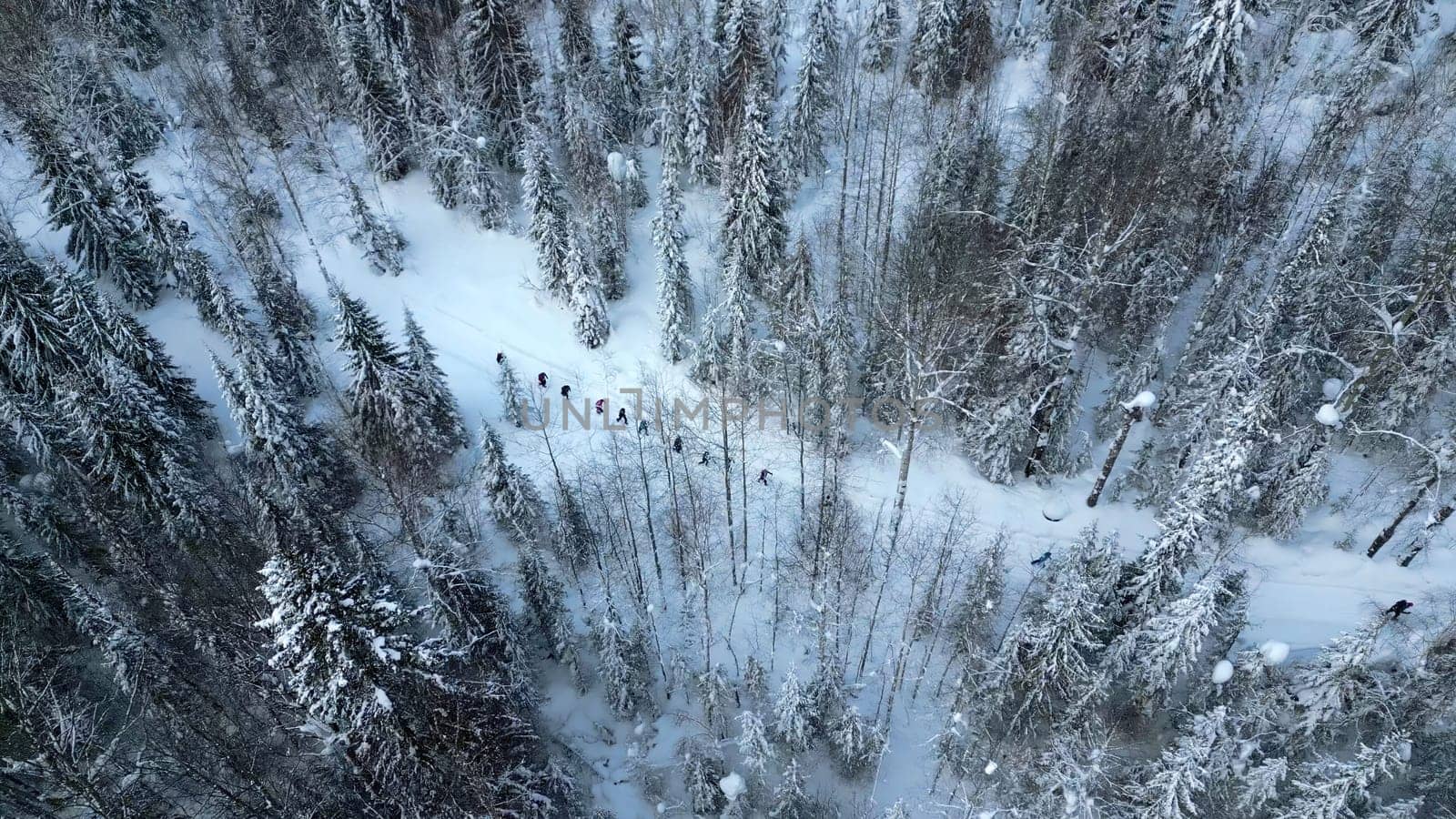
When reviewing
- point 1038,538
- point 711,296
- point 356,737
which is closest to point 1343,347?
point 1038,538

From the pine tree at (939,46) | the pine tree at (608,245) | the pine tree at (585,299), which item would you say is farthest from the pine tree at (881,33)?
the pine tree at (585,299)

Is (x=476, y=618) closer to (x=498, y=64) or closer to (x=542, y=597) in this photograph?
(x=542, y=597)

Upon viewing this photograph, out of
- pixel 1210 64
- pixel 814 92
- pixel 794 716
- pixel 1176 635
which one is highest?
pixel 1210 64

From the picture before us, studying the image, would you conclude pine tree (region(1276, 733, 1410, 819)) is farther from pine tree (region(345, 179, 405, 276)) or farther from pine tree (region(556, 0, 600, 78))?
pine tree (region(345, 179, 405, 276))

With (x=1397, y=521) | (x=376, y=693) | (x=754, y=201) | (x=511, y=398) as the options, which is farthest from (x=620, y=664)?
(x=1397, y=521)

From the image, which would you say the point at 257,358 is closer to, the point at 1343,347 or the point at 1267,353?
the point at 1267,353
